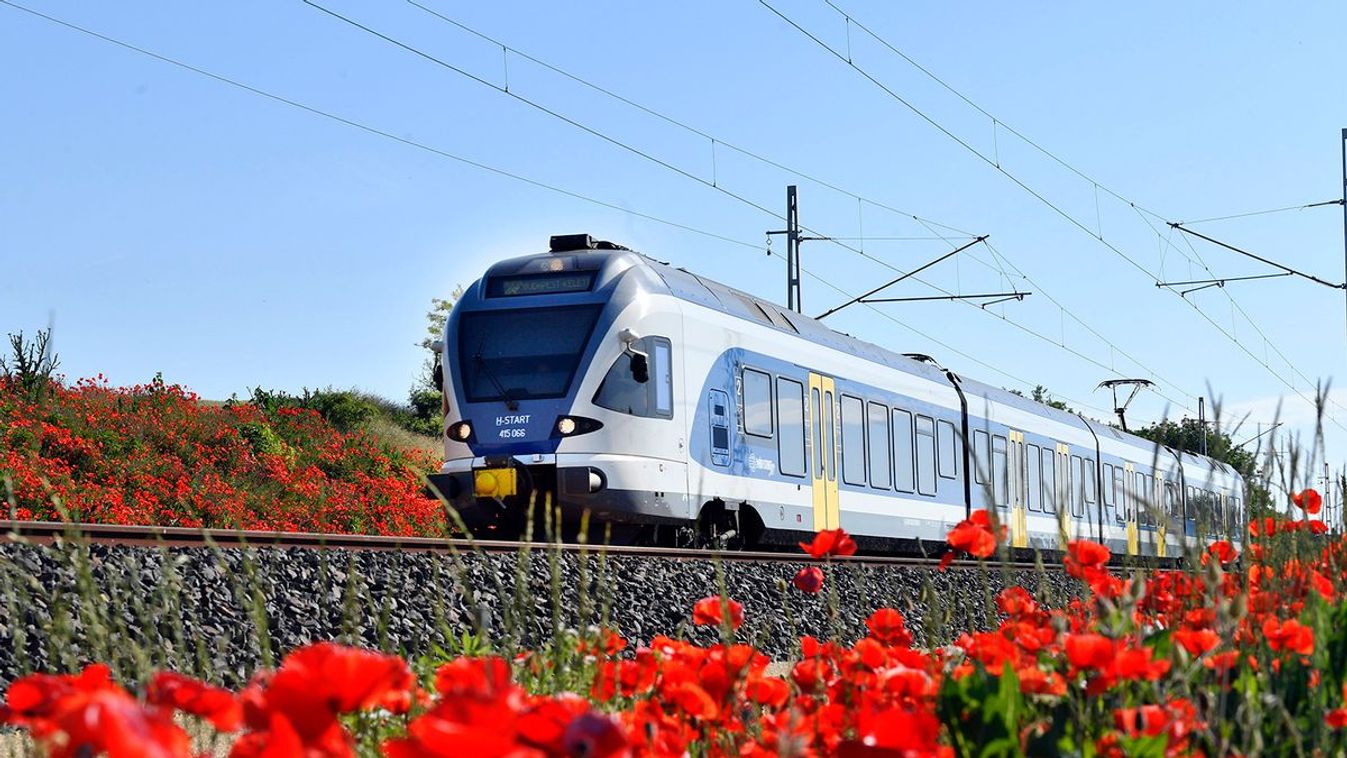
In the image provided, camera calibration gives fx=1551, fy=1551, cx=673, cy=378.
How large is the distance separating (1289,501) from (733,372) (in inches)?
394

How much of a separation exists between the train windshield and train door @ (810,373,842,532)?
127 inches

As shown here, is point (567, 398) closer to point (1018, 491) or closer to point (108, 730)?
point (1018, 491)

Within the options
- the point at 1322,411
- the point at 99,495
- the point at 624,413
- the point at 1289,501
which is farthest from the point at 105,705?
the point at 99,495

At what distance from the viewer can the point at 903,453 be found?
17375 mm

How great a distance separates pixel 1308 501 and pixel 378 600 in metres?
5.33

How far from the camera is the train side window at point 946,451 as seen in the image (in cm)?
Result: 1872

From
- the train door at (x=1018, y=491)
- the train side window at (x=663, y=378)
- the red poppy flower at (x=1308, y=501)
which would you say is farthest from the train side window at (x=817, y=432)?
the red poppy flower at (x=1308, y=501)

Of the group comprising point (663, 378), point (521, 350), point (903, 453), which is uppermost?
point (521, 350)

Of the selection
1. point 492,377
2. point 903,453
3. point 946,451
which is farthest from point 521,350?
point 946,451

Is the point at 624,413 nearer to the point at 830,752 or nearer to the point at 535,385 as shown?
the point at 535,385

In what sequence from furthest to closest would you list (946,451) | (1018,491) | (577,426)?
(1018,491) < (946,451) < (577,426)

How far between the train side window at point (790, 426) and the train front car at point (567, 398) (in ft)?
5.78

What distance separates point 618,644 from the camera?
372 cm

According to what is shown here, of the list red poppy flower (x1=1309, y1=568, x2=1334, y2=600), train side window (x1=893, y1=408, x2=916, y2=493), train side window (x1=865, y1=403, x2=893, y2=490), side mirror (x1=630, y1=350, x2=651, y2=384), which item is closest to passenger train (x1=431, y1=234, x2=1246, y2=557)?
side mirror (x1=630, y1=350, x2=651, y2=384)
